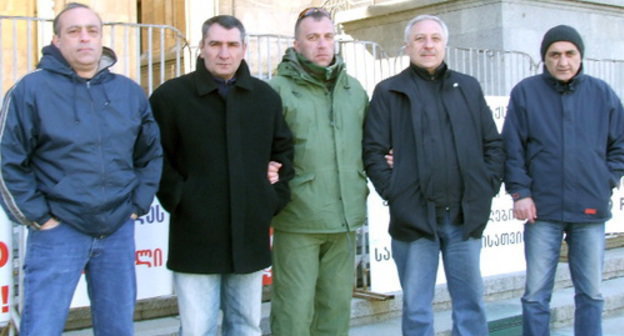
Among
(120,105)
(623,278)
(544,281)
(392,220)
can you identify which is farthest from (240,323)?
(623,278)

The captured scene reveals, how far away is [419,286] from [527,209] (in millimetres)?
893

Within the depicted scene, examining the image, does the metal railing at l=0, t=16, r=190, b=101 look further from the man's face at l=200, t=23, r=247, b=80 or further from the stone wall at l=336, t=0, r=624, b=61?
the stone wall at l=336, t=0, r=624, b=61

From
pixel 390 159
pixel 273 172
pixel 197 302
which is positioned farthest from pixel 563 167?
pixel 197 302

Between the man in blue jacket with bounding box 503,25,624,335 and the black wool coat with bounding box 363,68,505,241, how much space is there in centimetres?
41

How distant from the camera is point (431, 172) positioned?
4.11m

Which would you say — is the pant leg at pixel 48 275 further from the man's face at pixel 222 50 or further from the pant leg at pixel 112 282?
the man's face at pixel 222 50

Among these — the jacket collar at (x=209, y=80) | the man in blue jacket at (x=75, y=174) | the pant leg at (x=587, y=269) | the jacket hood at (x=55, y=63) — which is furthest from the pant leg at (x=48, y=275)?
the pant leg at (x=587, y=269)

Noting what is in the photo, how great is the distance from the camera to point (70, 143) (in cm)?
348

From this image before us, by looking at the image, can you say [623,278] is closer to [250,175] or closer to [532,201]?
[532,201]

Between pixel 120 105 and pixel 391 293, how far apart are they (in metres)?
3.12

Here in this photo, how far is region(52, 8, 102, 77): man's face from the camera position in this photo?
3580mm

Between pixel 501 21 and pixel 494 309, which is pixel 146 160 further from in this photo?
pixel 501 21

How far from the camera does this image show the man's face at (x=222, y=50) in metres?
3.91

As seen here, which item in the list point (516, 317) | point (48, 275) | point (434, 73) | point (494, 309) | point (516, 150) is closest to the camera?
point (48, 275)
